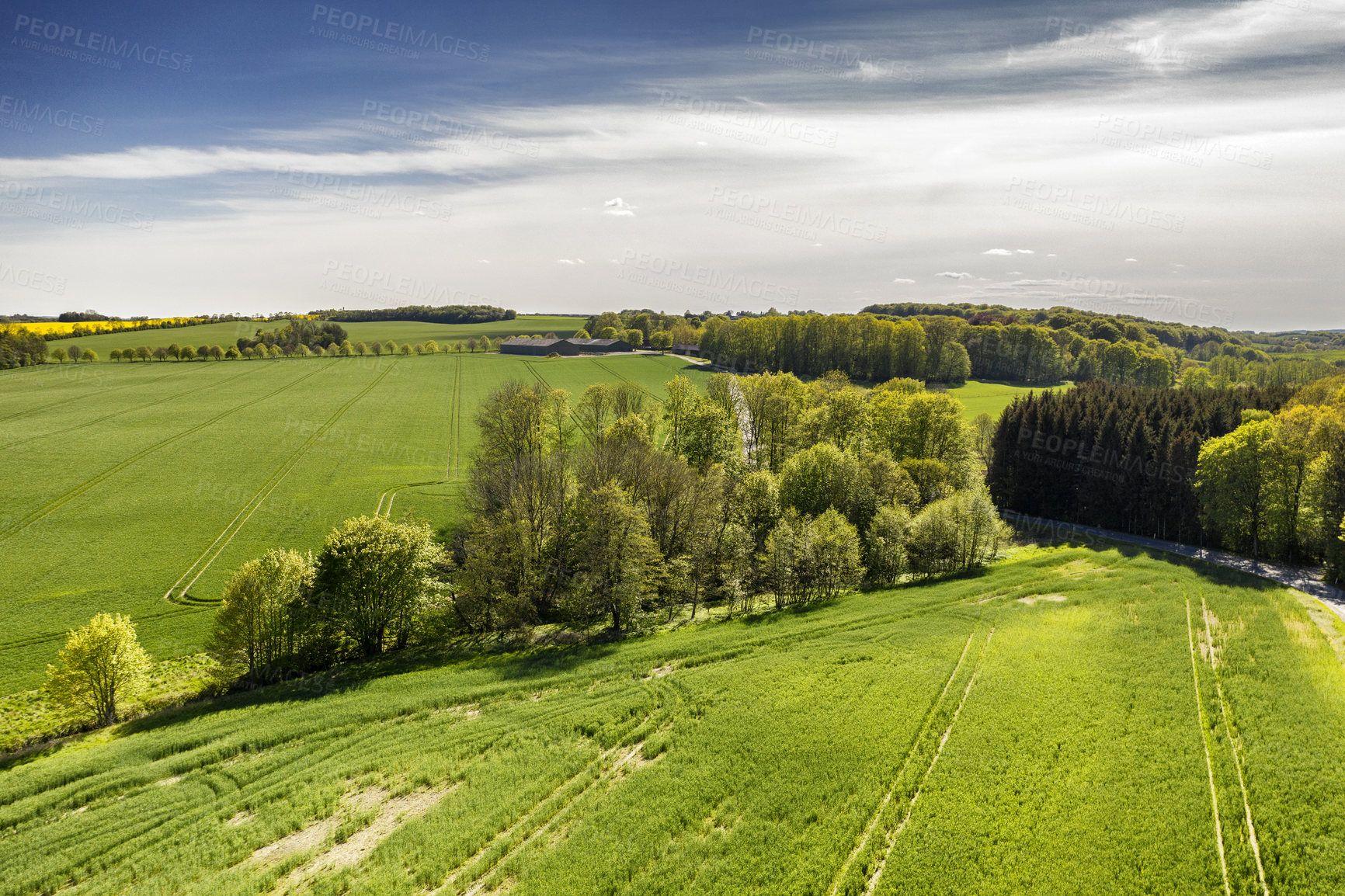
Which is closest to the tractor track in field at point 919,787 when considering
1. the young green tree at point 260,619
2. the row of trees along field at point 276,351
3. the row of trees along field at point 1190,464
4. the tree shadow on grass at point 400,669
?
the tree shadow on grass at point 400,669

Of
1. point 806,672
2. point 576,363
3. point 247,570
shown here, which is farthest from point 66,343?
point 806,672

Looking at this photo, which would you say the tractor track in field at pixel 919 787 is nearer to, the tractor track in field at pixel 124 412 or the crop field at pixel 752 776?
the crop field at pixel 752 776

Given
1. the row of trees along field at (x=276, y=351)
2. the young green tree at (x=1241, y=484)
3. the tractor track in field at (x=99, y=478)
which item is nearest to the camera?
the tractor track in field at (x=99, y=478)

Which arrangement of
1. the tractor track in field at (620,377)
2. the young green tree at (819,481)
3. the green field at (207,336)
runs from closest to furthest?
the young green tree at (819,481)
the tractor track in field at (620,377)
the green field at (207,336)

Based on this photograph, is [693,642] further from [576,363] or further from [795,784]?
[576,363]

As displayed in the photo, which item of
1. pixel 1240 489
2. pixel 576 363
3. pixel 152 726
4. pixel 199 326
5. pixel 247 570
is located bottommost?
pixel 152 726

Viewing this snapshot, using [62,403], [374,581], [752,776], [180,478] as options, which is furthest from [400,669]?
[62,403]

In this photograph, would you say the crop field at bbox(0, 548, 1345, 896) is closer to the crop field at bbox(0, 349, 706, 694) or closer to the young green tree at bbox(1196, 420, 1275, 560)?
the crop field at bbox(0, 349, 706, 694)

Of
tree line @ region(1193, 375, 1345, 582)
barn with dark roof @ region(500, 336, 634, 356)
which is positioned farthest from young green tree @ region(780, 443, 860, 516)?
barn with dark roof @ region(500, 336, 634, 356)
